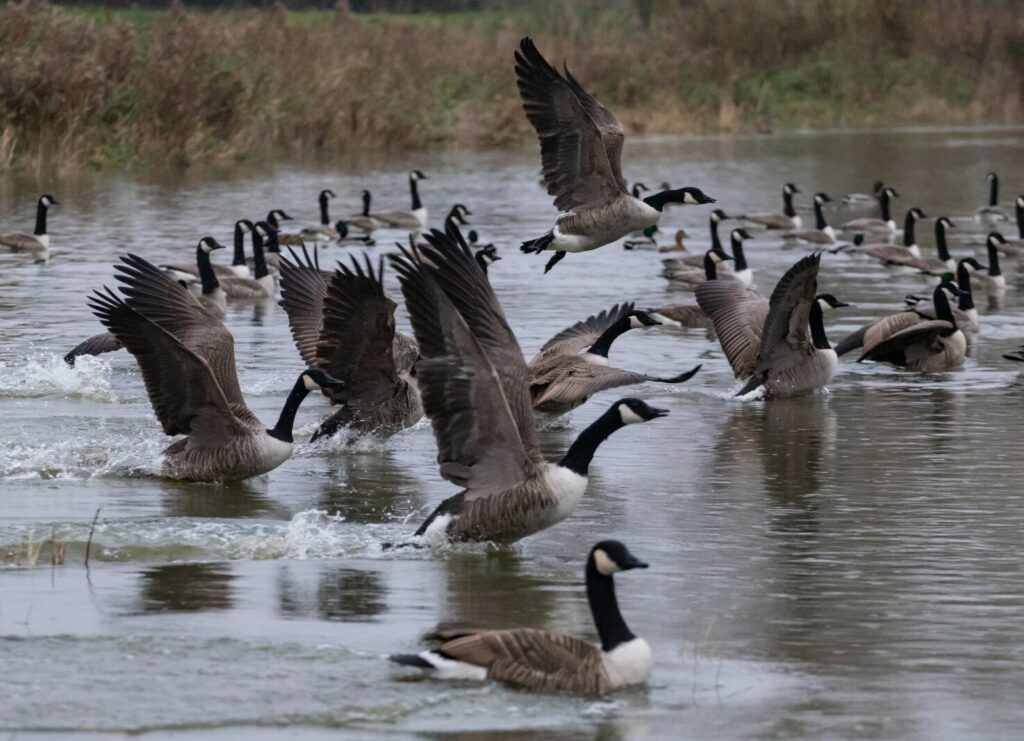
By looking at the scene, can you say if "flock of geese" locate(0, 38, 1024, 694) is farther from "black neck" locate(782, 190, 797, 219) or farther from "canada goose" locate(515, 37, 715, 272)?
"black neck" locate(782, 190, 797, 219)

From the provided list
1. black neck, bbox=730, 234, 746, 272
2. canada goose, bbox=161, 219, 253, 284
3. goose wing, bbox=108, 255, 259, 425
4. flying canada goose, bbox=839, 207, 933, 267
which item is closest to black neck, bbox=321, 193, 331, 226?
canada goose, bbox=161, 219, 253, 284

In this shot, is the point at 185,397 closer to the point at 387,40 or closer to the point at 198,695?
the point at 198,695

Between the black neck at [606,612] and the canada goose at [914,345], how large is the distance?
9273 mm

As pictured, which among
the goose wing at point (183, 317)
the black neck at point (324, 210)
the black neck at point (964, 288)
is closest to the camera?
the goose wing at point (183, 317)

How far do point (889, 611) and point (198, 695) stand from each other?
3058mm

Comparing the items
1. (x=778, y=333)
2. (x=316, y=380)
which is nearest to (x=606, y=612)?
(x=316, y=380)

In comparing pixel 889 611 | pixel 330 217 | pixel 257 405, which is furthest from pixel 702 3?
pixel 889 611

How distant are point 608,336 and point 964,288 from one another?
7209mm

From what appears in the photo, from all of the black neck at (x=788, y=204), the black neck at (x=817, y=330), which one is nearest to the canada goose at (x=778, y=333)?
the black neck at (x=817, y=330)

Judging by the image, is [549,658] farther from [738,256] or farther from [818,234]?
[818,234]

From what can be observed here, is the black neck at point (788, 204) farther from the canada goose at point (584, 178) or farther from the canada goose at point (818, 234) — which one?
the canada goose at point (584, 178)

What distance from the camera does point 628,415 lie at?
8.63 m

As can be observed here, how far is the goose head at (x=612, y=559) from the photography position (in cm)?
682

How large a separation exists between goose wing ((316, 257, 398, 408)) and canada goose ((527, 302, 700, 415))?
3.17 feet
